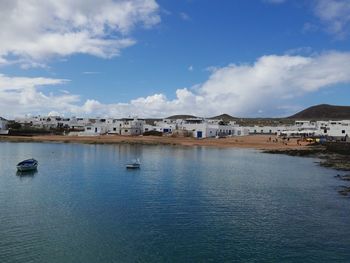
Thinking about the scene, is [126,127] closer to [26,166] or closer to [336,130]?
[336,130]

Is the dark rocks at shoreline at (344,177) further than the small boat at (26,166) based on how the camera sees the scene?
No

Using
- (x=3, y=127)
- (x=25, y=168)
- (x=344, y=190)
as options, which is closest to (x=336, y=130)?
(x=344, y=190)

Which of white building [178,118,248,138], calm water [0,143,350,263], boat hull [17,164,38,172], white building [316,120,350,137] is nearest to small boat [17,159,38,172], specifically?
boat hull [17,164,38,172]

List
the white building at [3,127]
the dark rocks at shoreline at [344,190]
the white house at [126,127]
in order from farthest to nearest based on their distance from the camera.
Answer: the white building at [3,127] → the white house at [126,127] → the dark rocks at shoreline at [344,190]

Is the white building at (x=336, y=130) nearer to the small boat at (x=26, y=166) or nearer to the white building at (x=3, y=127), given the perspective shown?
the small boat at (x=26, y=166)

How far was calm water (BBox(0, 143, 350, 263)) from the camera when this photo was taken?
2156cm

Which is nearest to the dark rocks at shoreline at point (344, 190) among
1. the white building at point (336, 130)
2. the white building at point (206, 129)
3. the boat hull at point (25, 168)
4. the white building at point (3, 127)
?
the boat hull at point (25, 168)

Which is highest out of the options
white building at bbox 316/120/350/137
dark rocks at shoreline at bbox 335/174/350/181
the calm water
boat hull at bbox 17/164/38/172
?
white building at bbox 316/120/350/137

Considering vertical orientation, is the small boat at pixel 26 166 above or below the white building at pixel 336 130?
below

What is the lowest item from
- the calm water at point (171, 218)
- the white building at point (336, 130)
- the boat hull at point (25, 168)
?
the calm water at point (171, 218)

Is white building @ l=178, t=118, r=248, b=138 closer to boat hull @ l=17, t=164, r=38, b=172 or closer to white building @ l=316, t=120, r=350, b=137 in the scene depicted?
white building @ l=316, t=120, r=350, b=137

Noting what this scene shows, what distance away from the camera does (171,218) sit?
28578 millimetres

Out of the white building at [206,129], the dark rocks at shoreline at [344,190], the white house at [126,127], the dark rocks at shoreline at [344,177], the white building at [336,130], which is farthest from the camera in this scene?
the white house at [126,127]

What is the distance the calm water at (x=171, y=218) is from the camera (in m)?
21.6
